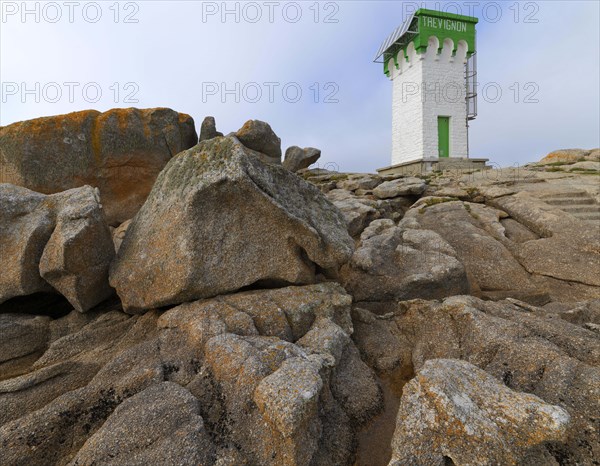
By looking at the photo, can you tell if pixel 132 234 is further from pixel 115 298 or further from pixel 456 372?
pixel 456 372

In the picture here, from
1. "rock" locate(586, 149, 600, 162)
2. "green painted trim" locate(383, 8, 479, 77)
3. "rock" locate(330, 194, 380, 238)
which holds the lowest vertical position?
"rock" locate(330, 194, 380, 238)

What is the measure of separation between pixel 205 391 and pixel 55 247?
5.35 metres

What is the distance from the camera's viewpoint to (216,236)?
8352 mm

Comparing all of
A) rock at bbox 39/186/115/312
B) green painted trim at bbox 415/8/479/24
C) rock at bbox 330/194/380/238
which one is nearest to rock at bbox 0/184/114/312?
rock at bbox 39/186/115/312

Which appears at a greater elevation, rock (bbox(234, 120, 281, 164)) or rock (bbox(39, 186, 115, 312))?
rock (bbox(234, 120, 281, 164))

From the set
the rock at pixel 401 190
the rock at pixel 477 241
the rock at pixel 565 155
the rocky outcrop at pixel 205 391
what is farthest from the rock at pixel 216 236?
the rock at pixel 565 155

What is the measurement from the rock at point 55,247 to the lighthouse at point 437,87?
4055 centimetres

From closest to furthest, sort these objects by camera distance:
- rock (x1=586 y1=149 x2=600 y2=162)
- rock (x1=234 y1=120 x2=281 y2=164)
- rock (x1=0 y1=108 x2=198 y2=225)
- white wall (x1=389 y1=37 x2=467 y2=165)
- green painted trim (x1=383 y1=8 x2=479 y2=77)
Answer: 1. rock (x1=0 y1=108 x2=198 y2=225)
2. rock (x1=234 y1=120 x2=281 y2=164)
3. rock (x1=586 y1=149 x2=600 y2=162)
4. white wall (x1=389 y1=37 x2=467 y2=165)
5. green painted trim (x1=383 y1=8 x2=479 y2=77)

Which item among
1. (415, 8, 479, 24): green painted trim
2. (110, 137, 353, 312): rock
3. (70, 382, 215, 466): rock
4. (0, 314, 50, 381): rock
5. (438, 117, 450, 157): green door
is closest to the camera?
(70, 382, 215, 466): rock

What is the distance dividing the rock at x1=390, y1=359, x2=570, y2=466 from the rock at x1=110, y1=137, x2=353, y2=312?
4613 millimetres

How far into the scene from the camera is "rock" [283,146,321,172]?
3781 centimetres

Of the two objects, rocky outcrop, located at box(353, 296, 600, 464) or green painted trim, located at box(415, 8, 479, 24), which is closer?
rocky outcrop, located at box(353, 296, 600, 464)

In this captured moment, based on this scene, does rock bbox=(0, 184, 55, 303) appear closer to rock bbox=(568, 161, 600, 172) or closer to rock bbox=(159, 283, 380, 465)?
rock bbox=(159, 283, 380, 465)

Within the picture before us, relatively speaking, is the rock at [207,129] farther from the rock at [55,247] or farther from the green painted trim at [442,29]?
the green painted trim at [442,29]
